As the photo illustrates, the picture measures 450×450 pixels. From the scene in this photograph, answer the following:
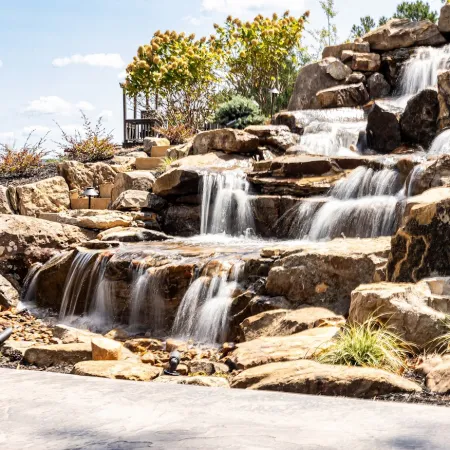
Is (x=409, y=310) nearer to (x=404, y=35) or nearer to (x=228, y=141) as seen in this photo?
(x=228, y=141)

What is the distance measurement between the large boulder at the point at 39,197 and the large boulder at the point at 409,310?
970 cm

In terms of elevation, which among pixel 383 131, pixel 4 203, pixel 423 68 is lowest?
pixel 4 203

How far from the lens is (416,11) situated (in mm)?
23266

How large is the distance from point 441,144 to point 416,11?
13442 mm

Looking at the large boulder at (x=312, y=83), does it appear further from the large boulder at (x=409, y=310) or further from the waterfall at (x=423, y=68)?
the large boulder at (x=409, y=310)

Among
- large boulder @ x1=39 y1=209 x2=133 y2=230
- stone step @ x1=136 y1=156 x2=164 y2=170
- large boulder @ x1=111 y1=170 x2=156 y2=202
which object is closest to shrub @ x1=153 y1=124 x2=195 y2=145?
stone step @ x1=136 y1=156 x2=164 y2=170

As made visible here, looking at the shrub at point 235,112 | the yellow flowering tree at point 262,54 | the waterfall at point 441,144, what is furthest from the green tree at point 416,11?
the waterfall at point 441,144

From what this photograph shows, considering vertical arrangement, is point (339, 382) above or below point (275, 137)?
below

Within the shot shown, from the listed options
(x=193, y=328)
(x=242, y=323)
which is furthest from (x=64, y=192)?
(x=242, y=323)

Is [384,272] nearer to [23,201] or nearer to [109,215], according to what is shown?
[109,215]

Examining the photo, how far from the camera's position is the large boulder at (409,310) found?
4809mm

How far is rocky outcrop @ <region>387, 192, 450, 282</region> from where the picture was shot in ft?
17.5

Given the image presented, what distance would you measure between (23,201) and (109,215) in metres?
2.55

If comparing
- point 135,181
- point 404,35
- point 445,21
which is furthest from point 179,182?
point 445,21
